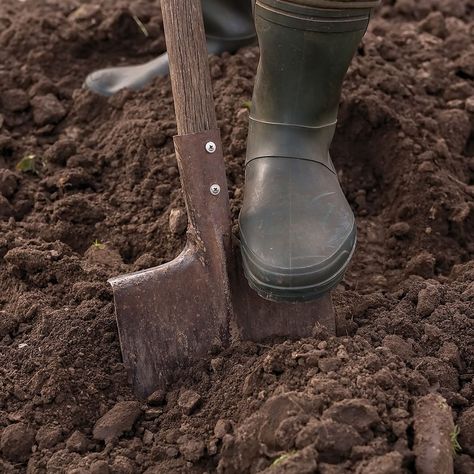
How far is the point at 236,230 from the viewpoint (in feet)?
7.26

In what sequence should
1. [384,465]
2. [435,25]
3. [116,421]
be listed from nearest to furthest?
[384,465]
[116,421]
[435,25]

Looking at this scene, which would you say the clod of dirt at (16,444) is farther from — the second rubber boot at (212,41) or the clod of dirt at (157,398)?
the second rubber boot at (212,41)

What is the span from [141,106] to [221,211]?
0.91 meters

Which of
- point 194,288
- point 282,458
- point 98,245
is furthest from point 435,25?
point 282,458

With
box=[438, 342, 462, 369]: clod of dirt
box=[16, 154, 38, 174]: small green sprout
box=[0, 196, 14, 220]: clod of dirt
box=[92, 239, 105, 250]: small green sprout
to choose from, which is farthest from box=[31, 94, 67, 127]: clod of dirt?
box=[438, 342, 462, 369]: clod of dirt

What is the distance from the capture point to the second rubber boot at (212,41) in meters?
2.95

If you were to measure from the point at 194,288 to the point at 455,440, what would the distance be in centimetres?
72

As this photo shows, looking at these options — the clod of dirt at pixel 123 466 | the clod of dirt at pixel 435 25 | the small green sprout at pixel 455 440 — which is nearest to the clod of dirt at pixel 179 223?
the clod of dirt at pixel 123 466

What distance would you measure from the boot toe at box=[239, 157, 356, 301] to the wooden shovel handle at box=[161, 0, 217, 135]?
0.21 meters

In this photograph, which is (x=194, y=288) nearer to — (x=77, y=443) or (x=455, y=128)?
(x=77, y=443)

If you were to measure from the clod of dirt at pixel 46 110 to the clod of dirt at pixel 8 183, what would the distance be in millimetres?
371

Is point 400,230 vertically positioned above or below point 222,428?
below

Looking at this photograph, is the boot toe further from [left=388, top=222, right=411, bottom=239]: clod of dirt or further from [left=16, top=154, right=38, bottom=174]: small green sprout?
[left=16, top=154, right=38, bottom=174]: small green sprout

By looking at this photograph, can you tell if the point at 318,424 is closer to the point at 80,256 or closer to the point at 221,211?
the point at 221,211
